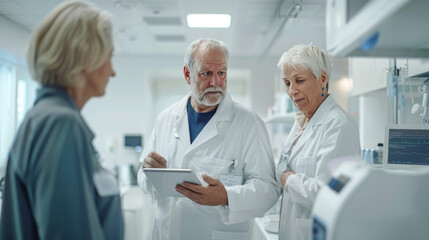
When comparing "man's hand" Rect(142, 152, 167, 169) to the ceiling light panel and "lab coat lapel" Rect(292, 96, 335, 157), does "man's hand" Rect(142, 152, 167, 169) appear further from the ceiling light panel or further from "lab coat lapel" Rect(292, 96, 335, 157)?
the ceiling light panel

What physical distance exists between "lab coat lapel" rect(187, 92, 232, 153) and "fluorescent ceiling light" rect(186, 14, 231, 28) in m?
2.10

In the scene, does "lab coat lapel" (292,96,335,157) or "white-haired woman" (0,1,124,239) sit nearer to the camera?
"white-haired woman" (0,1,124,239)

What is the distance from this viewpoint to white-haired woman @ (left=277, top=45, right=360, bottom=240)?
1.36m

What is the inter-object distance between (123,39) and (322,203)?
420 cm

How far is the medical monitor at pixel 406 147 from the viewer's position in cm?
157

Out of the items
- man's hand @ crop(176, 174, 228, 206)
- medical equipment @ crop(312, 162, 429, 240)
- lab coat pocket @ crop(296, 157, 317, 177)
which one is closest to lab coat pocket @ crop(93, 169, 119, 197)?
man's hand @ crop(176, 174, 228, 206)

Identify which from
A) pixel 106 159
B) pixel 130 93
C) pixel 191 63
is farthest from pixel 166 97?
pixel 191 63

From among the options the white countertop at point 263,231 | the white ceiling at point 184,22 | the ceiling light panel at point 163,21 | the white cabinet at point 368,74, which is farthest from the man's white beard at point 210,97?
the ceiling light panel at point 163,21

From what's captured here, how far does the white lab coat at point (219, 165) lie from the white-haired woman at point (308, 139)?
10 cm

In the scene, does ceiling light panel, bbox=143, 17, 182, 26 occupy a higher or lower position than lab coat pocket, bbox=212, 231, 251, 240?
higher

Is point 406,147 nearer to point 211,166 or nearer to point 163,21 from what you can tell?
point 211,166

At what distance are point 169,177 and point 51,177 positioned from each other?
58 centimetres

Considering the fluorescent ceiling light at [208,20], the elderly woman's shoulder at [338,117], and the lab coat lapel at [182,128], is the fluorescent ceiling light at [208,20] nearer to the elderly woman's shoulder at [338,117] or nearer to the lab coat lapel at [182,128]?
the lab coat lapel at [182,128]

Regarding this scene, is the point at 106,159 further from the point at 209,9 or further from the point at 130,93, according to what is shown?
the point at 209,9
